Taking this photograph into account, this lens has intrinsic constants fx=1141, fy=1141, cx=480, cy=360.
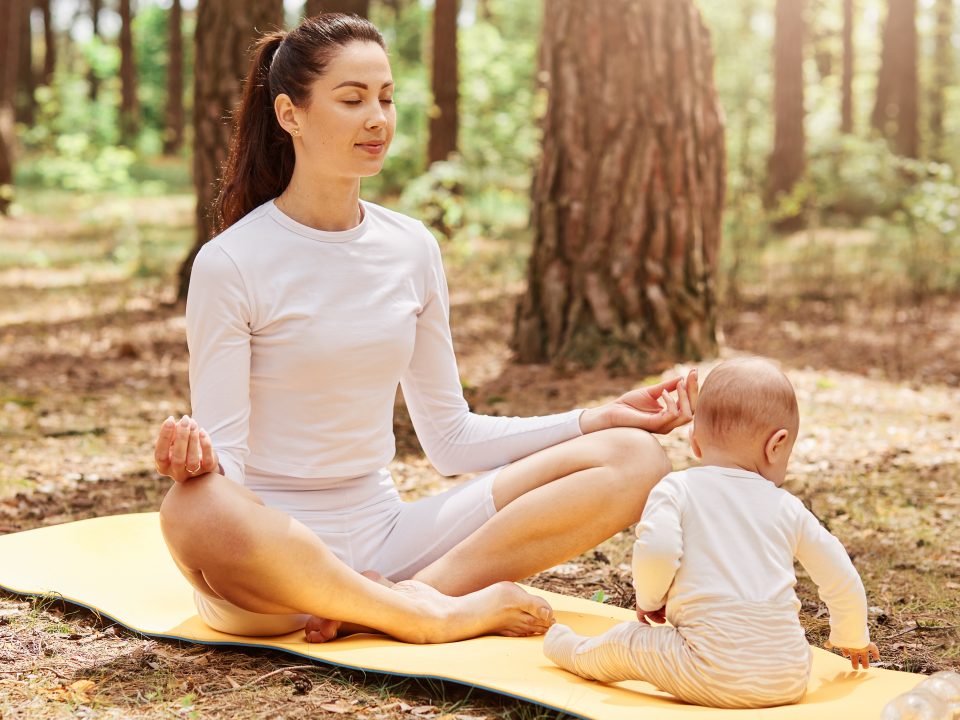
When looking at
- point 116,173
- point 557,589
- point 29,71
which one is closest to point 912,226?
point 557,589

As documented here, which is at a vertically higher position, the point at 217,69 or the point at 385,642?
the point at 217,69

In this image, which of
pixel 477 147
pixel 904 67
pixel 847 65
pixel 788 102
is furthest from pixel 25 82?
pixel 904 67

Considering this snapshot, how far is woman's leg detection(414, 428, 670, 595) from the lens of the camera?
10.2ft

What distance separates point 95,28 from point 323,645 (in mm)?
37645

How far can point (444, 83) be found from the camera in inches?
568

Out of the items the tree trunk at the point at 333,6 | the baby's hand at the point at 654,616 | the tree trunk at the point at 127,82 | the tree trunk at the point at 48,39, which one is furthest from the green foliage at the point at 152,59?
the baby's hand at the point at 654,616

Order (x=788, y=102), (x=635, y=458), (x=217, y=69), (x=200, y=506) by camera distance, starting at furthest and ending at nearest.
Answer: (x=788, y=102)
(x=217, y=69)
(x=635, y=458)
(x=200, y=506)

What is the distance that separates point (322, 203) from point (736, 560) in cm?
149

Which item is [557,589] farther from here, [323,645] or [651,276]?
[651,276]

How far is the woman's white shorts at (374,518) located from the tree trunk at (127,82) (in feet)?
86.3

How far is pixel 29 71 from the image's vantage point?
30.9m

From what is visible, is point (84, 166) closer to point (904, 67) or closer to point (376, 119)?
point (904, 67)

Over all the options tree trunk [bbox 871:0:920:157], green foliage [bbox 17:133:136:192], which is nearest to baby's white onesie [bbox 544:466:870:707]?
green foliage [bbox 17:133:136:192]

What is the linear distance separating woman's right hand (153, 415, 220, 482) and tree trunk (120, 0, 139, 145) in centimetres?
2668
